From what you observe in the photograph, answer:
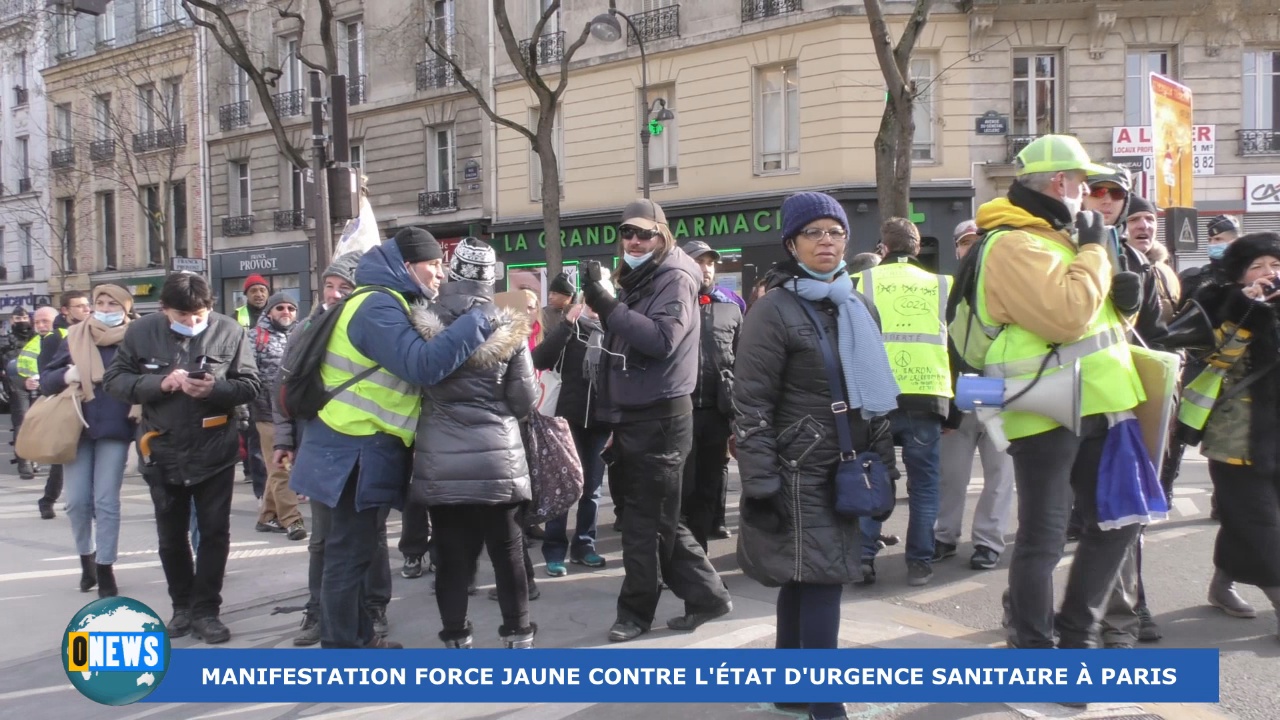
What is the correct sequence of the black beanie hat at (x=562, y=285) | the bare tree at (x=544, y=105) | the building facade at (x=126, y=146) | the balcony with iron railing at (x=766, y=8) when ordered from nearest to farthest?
the black beanie hat at (x=562, y=285)
the bare tree at (x=544, y=105)
the balcony with iron railing at (x=766, y=8)
the building facade at (x=126, y=146)

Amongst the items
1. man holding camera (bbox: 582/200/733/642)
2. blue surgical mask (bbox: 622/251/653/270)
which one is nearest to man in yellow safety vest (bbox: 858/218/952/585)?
man holding camera (bbox: 582/200/733/642)

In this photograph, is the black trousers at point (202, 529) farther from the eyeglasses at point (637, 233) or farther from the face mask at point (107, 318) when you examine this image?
the eyeglasses at point (637, 233)

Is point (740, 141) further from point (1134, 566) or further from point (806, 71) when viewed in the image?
point (1134, 566)

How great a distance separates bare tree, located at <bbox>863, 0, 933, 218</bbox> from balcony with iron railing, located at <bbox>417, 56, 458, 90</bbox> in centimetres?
1638

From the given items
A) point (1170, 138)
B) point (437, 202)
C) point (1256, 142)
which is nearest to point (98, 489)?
point (1170, 138)

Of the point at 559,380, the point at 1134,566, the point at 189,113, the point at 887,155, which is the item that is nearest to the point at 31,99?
the point at 189,113

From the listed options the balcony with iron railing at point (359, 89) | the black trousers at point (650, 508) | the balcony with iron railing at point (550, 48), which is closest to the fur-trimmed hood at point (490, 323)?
the black trousers at point (650, 508)

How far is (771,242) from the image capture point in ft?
69.3

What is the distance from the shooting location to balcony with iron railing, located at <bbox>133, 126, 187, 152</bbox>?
106 feet

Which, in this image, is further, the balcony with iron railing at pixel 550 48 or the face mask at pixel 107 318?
the balcony with iron railing at pixel 550 48

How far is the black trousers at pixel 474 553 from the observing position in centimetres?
452

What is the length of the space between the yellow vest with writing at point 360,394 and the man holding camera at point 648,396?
96 centimetres

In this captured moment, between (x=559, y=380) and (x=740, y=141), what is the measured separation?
16.0 meters

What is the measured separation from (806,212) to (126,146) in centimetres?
3074
